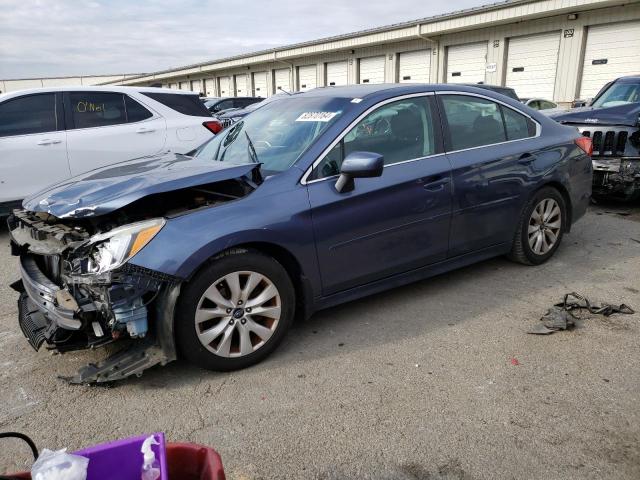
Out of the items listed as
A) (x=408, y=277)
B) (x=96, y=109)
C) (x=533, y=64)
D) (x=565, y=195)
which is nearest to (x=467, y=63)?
(x=533, y=64)

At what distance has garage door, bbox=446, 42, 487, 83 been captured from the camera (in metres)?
20.3

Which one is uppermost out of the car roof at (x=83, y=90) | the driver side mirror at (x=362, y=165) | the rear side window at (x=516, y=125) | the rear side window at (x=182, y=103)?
the car roof at (x=83, y=90)

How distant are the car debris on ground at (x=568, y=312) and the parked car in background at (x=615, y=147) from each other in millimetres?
3332

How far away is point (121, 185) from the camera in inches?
121

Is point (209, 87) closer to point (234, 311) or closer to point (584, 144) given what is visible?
point (584, 144)

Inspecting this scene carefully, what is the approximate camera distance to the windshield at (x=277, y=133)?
352 cm

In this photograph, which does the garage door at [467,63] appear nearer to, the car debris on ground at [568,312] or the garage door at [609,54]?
the garage door at [609,54]

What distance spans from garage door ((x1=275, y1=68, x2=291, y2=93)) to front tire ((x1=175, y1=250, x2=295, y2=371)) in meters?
29.7

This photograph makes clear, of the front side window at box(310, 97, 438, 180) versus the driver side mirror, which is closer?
the driver side mirror

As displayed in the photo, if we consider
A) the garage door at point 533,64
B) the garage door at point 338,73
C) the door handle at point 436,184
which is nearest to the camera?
the door handle at point 436,184

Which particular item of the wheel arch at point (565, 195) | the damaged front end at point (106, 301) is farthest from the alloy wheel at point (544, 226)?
the damaged front end at point (106, 301)

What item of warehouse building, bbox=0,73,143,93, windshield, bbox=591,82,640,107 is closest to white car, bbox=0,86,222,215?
windshield, bbox=591,82,640,107

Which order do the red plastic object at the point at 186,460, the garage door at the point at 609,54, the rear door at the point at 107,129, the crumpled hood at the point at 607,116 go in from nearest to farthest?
the red plastic object at the point at 186,460 → the rear door at the point at 107,129 → the crumpled hood at the point at 607,116 → the garage door at the point at 609,54

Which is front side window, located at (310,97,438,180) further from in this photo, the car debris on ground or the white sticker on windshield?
the car debris on ground
